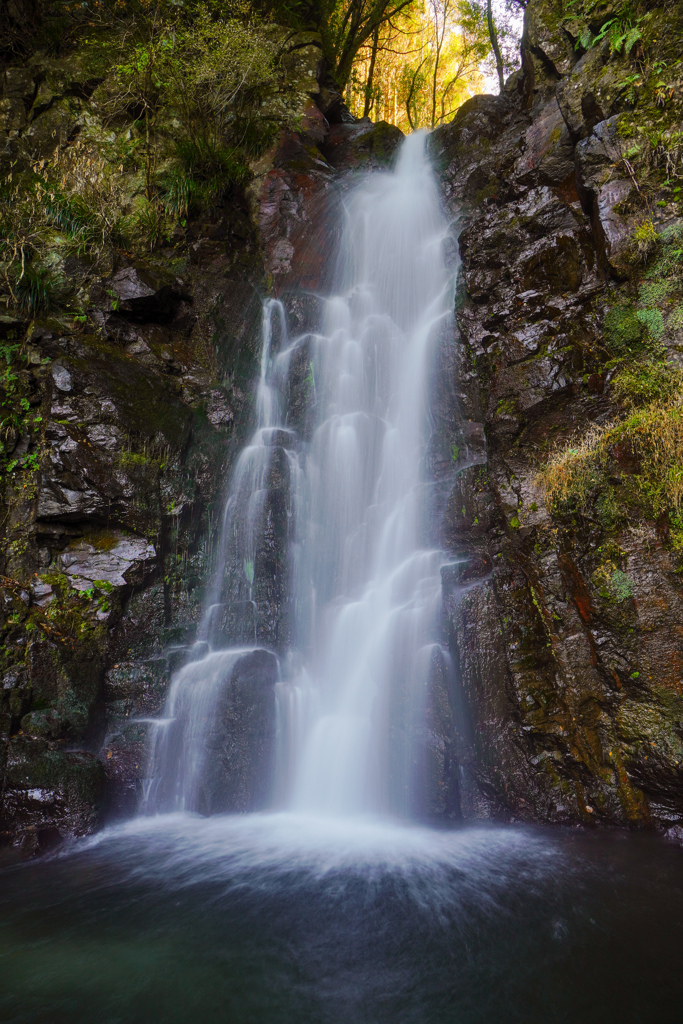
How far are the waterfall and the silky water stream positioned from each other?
0.03m

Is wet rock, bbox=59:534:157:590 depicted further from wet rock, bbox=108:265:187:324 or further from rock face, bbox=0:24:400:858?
wet rock, bbox=108:265:187:324

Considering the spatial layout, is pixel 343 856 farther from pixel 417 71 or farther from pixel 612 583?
pixel 417 71

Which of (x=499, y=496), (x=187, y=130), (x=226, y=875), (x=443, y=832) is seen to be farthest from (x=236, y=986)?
(x=187, y=130)

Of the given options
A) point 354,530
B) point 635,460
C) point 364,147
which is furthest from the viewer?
point 364,147

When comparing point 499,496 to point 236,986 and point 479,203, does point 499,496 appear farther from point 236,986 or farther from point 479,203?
point 479,203

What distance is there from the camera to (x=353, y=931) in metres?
3.66

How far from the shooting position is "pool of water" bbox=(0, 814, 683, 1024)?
293 centimetres

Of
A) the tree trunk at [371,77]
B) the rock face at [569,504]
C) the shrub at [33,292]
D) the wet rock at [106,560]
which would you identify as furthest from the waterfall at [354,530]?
the tree trunk at [371,77]

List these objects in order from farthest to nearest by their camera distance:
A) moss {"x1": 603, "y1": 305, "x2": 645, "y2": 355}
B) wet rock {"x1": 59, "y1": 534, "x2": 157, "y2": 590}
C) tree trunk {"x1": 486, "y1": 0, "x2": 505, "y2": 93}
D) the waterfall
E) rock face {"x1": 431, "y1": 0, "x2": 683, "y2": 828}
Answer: tree trunk {"x1": 486, "y1": 0, "x2": 505, "y2": 93}, wet rock {"x1": 59, "y1": 534, "x2": 157, "y2": 590}, the waterfall, moss {"x1": 603, "y1": 305, "x2": 645, "y2": 355}, rock face {"x1": 431, "y1": 0, "x2": 683, "y2": 828}

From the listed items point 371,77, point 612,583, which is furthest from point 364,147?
point 612,583

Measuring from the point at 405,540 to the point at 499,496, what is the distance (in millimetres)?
1572

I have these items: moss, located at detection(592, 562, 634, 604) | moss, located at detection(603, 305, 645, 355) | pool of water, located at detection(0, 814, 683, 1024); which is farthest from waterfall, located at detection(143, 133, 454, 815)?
moss, located at detection(603, 305, 645, 355)

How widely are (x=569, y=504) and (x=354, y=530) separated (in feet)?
10.5

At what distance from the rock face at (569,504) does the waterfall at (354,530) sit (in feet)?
2.42
